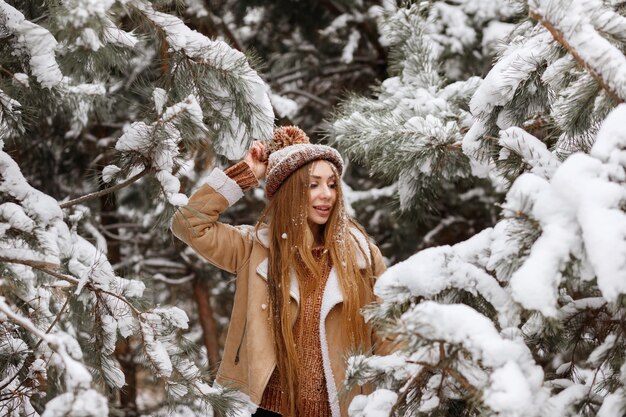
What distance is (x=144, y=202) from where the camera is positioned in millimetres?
7023

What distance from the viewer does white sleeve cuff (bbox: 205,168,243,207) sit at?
339cm

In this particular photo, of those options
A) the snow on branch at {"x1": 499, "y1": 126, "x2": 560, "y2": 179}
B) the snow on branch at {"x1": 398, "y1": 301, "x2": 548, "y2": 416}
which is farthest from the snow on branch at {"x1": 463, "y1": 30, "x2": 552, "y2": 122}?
the snow on branch at {"x1": 398, "y1": 301, "x2": 548, "y2": 416}

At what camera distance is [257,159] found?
11.7 feet

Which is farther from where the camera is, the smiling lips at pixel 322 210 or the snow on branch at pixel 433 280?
the smiling lips at pixel 322 210

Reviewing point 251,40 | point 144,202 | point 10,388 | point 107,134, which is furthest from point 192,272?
point 10,388

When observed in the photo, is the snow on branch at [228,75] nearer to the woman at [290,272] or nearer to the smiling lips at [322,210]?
the woman at [290,272]

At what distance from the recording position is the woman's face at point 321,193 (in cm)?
341

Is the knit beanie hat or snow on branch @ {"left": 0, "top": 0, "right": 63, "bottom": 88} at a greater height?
snow on branch @ {"left": 0, "top": 0, "right": 63, "bottom": 88}

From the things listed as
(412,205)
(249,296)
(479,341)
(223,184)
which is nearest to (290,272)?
(249,296)

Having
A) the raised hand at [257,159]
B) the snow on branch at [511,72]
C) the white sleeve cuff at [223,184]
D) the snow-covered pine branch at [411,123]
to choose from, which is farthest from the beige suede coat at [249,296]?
the snow on branch at [511,72]

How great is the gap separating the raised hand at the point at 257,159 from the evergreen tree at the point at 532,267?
3.69ft

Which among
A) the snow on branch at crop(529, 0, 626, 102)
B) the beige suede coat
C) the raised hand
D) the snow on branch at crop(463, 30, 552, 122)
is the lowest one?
the beige suede coat

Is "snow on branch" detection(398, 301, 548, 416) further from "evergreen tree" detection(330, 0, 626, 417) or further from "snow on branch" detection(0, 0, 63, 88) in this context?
"snow on branch" detection(0, 0, 63, 88)

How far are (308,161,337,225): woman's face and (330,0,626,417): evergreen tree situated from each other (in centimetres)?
84
